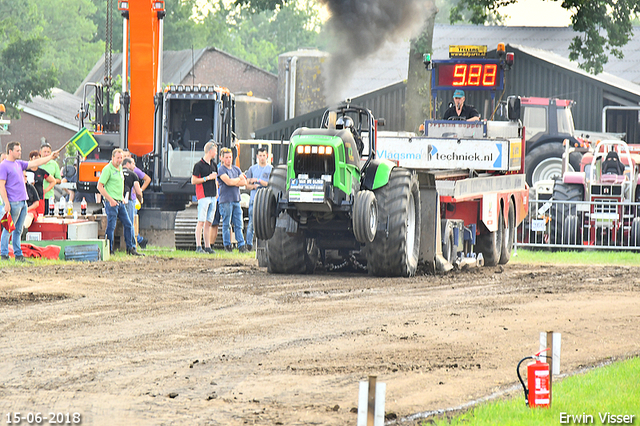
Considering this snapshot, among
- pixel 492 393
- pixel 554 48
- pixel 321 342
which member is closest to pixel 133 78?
pixel 321 342

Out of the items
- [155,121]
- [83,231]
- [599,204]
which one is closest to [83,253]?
[83,231]

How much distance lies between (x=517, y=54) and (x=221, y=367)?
28.3m

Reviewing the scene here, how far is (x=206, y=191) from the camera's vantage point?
57.9 feet

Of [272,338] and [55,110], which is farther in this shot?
[55,110]

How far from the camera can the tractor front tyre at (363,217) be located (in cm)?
1293

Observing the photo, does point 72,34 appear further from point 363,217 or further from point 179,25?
point 363,217

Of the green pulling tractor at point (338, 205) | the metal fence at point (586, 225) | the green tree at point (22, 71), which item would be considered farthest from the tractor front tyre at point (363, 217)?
the green tree at point (22, 71)

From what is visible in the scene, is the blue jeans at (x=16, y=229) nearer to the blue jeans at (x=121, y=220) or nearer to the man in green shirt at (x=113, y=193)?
the man in green shirt at (x=113, y=193)

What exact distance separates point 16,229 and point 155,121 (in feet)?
16.9

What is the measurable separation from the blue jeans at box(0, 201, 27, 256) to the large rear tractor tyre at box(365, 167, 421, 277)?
504cm

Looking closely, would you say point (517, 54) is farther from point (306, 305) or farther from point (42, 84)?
point (306, 305)

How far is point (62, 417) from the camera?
20.3 feet

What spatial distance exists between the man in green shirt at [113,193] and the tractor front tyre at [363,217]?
16.9 ft

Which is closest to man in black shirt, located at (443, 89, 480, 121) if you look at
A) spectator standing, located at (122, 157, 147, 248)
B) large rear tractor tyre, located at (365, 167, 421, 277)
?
large rear tractor tyre, located at (365, 167, 421, 277)
